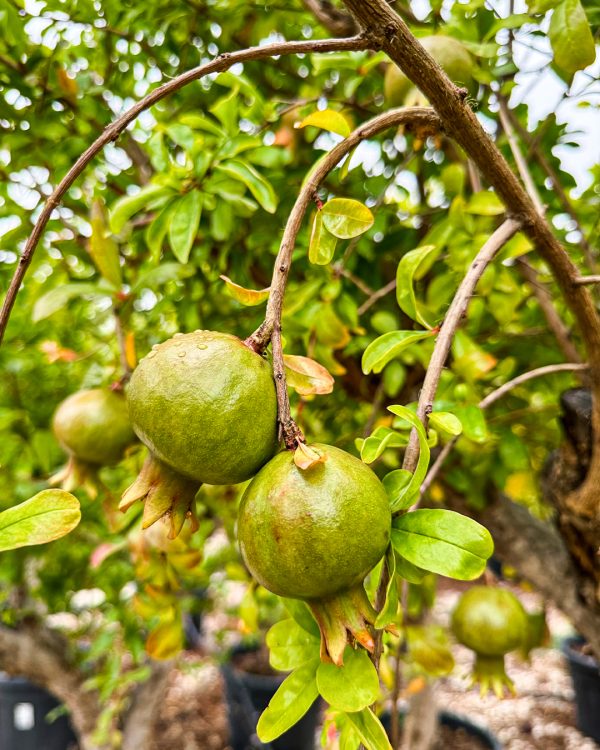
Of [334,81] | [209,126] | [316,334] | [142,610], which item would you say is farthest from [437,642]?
[334,81]

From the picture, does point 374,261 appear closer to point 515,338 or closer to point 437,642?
point 515,338

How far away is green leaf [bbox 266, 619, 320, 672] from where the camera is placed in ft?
1.66

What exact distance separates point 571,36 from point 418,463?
546 mm

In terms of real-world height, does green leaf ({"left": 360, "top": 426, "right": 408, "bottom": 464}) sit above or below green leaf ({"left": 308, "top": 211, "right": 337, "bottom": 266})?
below

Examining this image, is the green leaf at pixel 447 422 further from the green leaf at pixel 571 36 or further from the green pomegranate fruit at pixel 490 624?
the green pomegranate fruit at pixel 490 624

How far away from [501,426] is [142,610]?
748mm

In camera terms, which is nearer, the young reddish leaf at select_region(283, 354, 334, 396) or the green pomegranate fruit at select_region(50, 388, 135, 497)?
the young reddish leaf at select_region(283, 354, 334, 396)

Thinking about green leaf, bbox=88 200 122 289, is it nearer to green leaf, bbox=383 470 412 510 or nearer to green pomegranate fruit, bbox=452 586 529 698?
green leaf, bbox=383 470 412 510

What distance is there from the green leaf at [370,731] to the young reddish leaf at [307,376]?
0.23m

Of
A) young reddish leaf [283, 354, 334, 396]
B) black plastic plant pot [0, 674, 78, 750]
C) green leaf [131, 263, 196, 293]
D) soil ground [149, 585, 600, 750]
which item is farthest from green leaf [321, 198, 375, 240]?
black plastic plant pot [0, 674, 78, 750]

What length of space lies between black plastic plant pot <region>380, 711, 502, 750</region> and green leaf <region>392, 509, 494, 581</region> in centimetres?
213

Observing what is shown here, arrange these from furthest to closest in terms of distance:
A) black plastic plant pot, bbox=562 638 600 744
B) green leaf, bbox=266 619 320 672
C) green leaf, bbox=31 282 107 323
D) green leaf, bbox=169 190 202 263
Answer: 1. black plastic plant pot, bbox=562 638 600 744
2. green leaf, bbox=31 282 107 323
3. green leaf, bbox=169 190 202 263
4. green leaf, bbox=266 619 320 672

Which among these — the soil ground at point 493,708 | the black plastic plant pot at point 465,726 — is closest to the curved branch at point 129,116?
the soil ground at point 493,708

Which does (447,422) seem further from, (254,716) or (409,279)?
(254,716)
